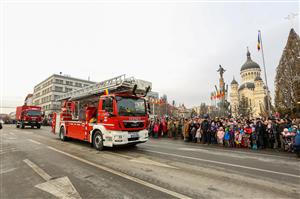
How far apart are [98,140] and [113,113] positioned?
181 cm

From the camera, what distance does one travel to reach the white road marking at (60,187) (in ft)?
10.9

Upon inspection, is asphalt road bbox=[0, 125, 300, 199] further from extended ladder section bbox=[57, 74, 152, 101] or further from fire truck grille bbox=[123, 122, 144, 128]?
extended ladder section bbox=[57, 74, 152, 101]

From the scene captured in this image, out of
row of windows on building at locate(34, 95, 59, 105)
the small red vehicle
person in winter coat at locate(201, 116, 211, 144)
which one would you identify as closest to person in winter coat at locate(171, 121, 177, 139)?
person in winter coat at locate(201, 116, 211, 144)

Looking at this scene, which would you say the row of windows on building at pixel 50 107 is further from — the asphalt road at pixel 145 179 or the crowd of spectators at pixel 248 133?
the asphalt road at pixel 145 179

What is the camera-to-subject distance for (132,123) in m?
7.78

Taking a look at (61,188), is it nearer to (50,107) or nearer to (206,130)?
(206,130)

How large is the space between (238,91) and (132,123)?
10413 cm

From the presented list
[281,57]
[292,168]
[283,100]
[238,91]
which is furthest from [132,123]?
[238,91]

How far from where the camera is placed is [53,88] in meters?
64.8

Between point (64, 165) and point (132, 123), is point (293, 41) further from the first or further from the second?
point (64, 165)

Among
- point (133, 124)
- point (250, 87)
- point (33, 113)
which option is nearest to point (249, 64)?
point (250, 87)

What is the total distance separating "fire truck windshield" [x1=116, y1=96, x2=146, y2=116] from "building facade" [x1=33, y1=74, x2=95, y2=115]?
62716 mm

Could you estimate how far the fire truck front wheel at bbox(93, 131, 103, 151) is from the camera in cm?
787

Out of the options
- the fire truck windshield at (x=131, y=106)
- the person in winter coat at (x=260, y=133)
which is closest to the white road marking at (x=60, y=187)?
the fire truck windshield at (x=131, y=106)
